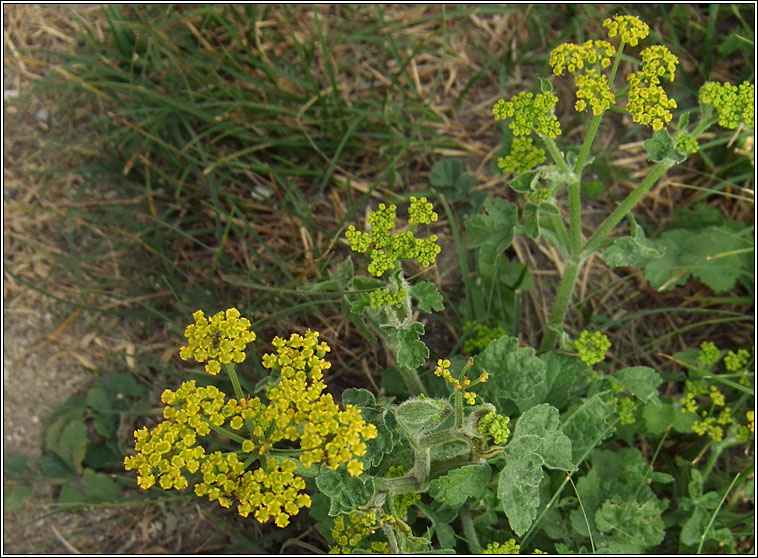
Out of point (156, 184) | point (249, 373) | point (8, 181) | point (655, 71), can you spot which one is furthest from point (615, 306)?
point (8, 181)

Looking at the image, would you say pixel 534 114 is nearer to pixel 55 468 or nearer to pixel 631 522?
pixel 631 522

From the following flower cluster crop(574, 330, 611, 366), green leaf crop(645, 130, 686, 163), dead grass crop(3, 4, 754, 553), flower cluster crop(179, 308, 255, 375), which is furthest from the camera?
dead grass crop(3, 4, 754, 553)

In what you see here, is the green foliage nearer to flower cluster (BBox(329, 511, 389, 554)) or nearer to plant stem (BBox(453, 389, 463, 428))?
plant stem (BBox(453, 389, 463, 428))

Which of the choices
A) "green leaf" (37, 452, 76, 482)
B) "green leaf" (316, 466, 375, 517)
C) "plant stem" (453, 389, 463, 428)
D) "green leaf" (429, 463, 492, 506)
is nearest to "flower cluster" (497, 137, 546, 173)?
"plant stem" (453, 389, 463, 428)

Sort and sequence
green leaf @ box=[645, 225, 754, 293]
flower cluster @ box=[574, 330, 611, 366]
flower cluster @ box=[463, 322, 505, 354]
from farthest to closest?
1. green leaf @ box=[645, 225, 754, 293]
2. flower cluster @ box=[463, 322, 505, 354]
3. flower cluster @ box=[574, 330, 611, 366]

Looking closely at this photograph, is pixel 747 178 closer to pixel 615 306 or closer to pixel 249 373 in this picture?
pixel 615 306

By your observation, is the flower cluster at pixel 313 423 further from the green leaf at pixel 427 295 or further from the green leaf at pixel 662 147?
the green leaf at pixel 662 147

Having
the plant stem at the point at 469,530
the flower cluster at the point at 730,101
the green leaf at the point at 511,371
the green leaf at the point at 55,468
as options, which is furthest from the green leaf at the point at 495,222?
the green leaf at the point at 55,468
